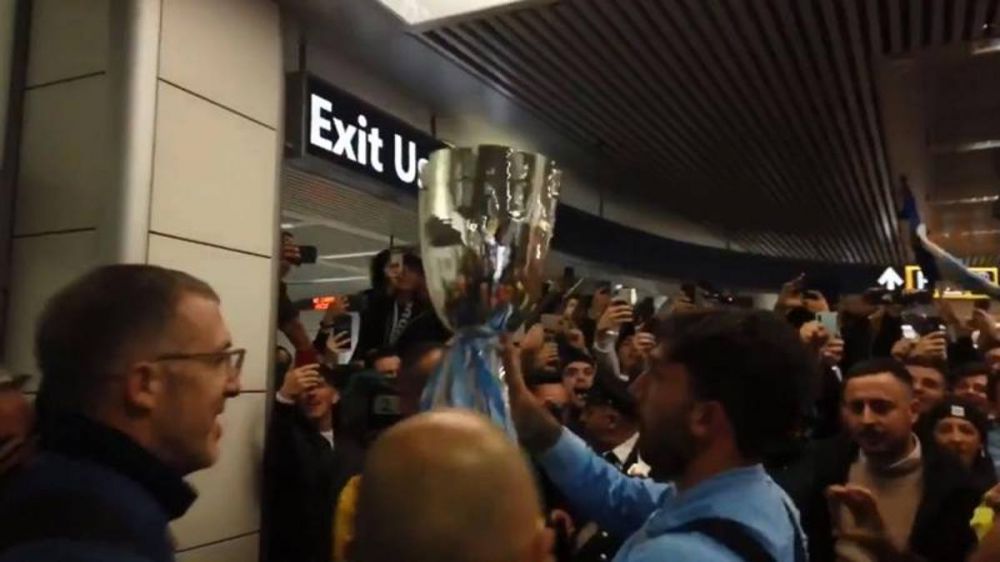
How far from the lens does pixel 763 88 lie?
496 cm

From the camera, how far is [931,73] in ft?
15.8

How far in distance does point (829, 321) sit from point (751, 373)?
8.61 ft

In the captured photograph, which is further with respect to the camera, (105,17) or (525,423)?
(105,17)

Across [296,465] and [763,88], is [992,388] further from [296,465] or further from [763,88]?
[296,465]

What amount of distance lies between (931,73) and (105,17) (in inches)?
156

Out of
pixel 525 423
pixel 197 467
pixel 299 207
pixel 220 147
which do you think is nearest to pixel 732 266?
pixel 299 207

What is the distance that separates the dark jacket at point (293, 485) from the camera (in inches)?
130

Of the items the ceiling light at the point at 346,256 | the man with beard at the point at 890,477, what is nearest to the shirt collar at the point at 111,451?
the man with beard at the point at 890,477

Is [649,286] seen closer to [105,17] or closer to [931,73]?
A: [931,73]

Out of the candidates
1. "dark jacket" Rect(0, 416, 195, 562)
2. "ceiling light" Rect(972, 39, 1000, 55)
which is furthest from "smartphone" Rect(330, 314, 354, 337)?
"ceiling light" Rect(972, 39, 1000, 55)

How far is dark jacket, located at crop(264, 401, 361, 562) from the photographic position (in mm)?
3309

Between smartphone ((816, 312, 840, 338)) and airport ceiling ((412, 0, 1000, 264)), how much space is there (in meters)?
1.25

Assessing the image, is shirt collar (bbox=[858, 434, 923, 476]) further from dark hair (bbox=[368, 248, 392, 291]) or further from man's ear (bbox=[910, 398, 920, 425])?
dark hair (bbox=[368, 248, 392, 291])

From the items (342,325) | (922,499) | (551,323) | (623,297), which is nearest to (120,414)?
(922,499)
